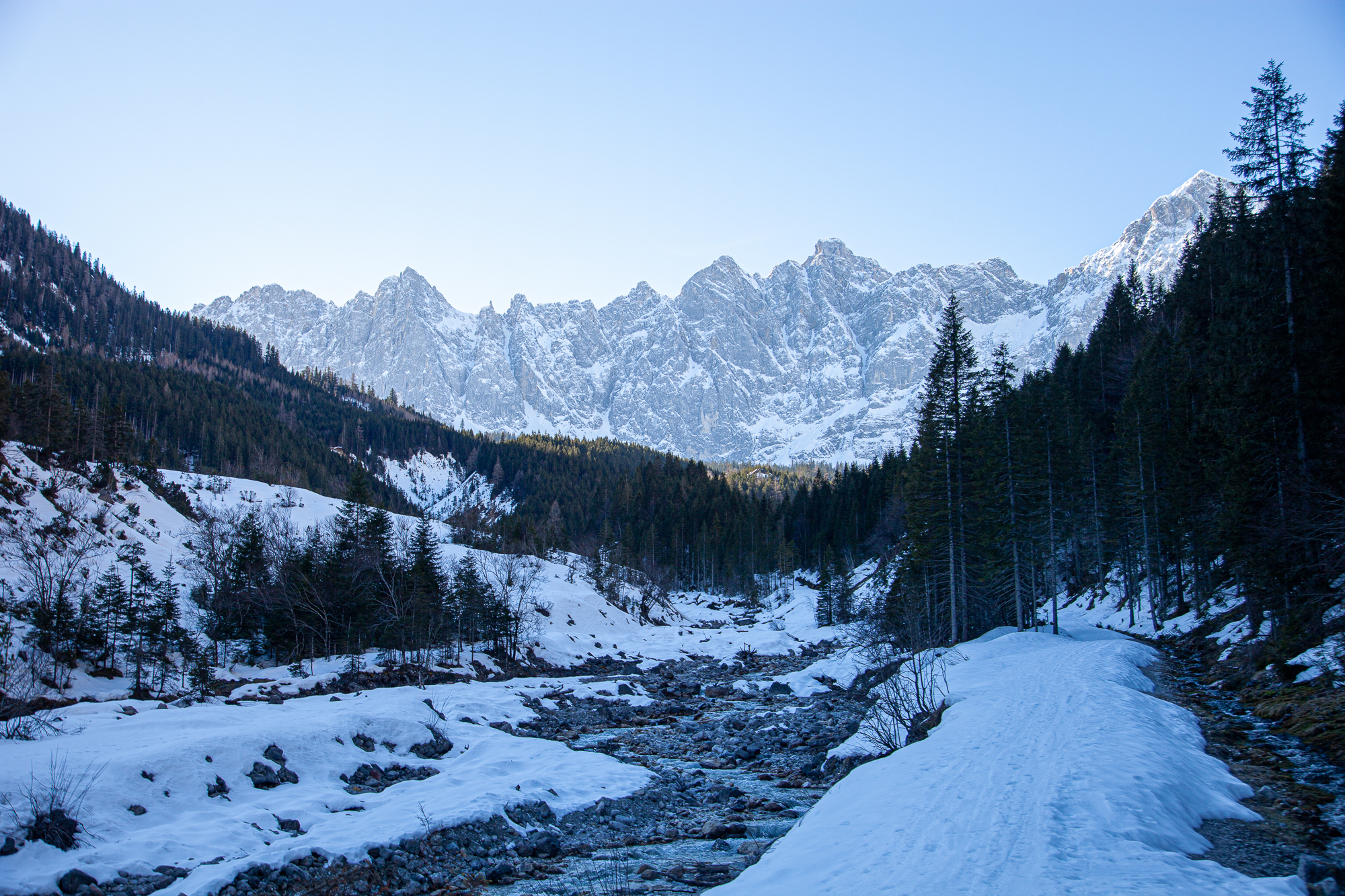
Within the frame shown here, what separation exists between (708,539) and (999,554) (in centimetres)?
8355

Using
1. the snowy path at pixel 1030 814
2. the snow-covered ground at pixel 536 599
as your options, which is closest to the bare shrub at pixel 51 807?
the snowy path at pixel 1030 814

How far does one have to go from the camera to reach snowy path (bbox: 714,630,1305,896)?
736cm

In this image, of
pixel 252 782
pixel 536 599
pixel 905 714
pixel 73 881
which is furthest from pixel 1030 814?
pixel 536 599

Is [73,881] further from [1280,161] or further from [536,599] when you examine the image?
[536,599]

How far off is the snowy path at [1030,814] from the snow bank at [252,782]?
812 cm

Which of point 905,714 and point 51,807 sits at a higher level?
point 905,714

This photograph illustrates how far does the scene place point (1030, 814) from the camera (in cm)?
912

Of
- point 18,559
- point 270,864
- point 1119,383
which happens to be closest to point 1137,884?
point 270,864

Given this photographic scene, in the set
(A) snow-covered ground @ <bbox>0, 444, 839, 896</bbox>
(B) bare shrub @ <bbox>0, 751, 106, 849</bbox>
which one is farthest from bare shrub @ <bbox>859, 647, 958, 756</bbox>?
(B) bare shrub @ <bbox>0, 751, 106, 849</bbox>

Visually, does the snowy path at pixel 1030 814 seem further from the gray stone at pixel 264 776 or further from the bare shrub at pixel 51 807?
the gray stone at pixel 264 776

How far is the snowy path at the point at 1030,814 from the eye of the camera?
7.36m

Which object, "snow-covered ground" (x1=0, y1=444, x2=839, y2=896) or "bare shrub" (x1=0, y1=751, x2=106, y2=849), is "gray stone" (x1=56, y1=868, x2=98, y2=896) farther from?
"bare shrub" (x1=0, y1=751, x2=106, y2=849)

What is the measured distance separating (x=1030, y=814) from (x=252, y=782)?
17158 mm

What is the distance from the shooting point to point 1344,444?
1667 centimetres
